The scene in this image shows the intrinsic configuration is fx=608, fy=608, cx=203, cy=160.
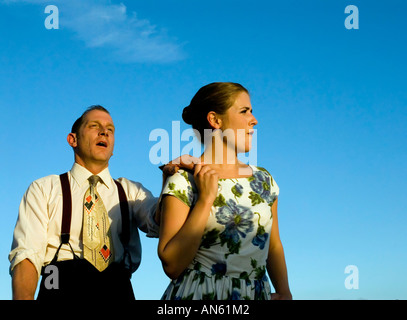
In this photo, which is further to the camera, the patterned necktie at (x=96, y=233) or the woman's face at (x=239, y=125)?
the patterned necktie at (x=96, y=233)

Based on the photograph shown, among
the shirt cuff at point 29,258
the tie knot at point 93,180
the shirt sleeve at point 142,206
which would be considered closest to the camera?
the shirt cuff at point 29,258

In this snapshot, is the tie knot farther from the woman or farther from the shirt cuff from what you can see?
the woman

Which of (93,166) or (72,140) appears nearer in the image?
(93,166)

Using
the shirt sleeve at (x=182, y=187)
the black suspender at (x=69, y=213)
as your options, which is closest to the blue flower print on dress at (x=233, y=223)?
the shirt sleeve at (x=182, y=187)

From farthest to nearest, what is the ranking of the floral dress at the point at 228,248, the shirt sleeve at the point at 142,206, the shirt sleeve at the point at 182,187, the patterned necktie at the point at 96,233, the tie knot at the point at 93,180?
the tie knot at the point at 93,180 < the shirt sleeve at the point at 142,206 < the patterned necktie at the point at 96,233 < the shirt sleeve at the point at 182,187 < the floral dress at the point at 228,248

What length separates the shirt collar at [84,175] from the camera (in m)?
4.85

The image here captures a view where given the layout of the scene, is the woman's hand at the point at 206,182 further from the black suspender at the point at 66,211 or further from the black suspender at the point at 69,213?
the black suspender at the point at 66,211

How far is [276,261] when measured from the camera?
13.8 ft

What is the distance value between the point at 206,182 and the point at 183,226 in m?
0.32

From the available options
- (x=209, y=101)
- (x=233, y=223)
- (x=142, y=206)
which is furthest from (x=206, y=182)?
(x=142, y=206)

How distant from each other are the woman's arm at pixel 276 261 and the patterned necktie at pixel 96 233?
4.04 feet

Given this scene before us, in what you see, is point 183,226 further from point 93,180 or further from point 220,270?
point 93,180

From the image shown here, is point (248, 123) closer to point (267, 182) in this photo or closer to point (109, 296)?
point (267, 182)

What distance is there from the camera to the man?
442 centimetres
